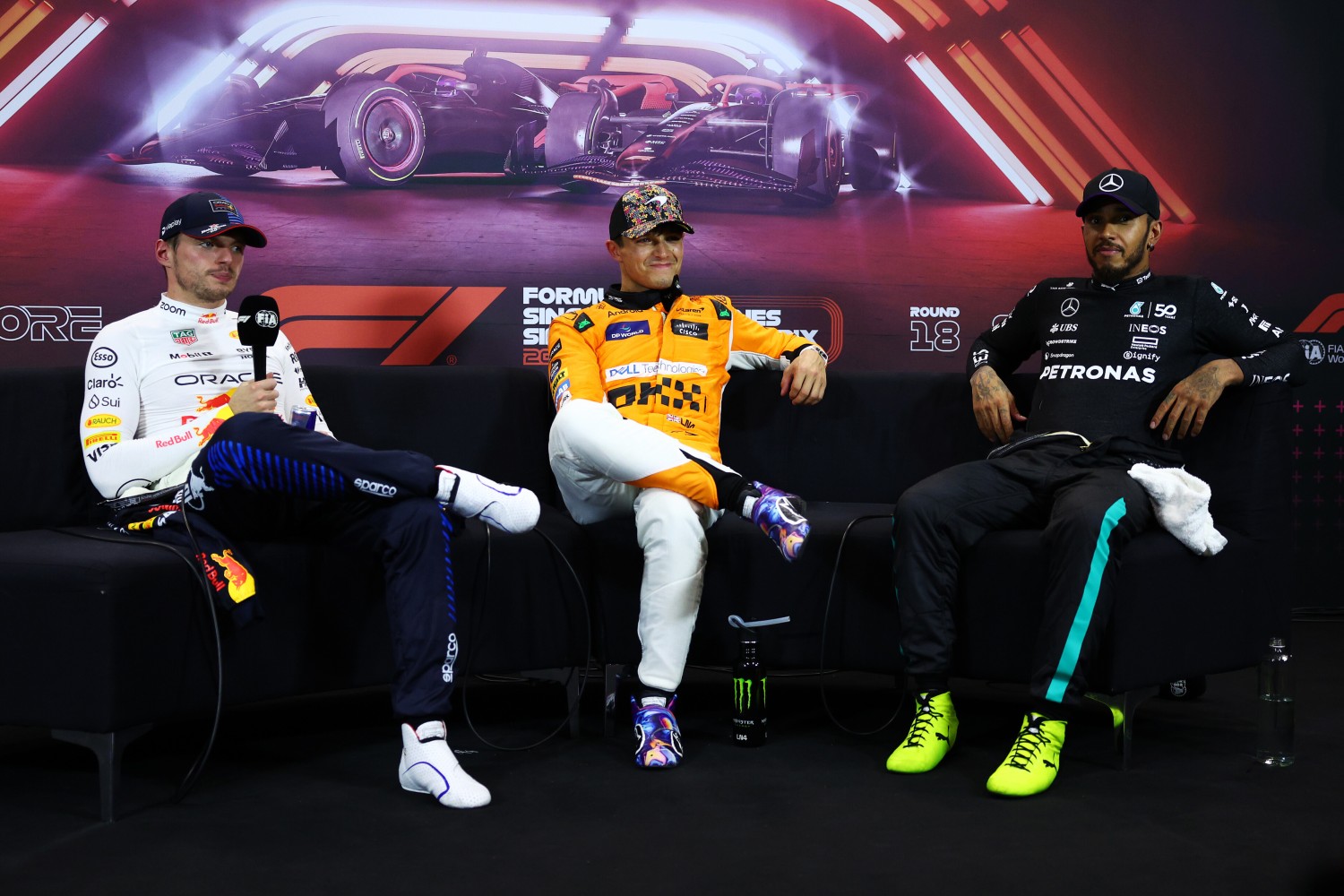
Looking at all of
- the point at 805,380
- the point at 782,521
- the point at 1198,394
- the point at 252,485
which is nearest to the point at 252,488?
the point at 252,485

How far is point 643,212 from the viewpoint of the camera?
304 cm

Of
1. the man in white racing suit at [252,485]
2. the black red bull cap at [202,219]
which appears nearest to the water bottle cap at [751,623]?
the man in white racing suit at [252,485]

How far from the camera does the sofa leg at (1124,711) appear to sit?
245 cm

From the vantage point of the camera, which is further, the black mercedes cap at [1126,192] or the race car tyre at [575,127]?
the race car tyre at [575,127]

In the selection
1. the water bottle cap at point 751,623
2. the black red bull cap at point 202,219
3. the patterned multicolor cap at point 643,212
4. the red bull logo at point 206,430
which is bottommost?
the water bottle cap at point 751,623

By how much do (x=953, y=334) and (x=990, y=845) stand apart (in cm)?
238

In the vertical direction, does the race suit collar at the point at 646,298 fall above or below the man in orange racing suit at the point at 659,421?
above

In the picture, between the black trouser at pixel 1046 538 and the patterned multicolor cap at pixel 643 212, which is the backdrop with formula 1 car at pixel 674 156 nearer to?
the patterned multicolor cap at pixel 643 212

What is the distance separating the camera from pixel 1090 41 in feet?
13.8

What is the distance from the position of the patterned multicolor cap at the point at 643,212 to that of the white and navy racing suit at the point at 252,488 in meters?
0.95

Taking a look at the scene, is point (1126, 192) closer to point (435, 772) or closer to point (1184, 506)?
point (1184, 506)

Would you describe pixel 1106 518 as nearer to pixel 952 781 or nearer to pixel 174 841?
pixel 952 781

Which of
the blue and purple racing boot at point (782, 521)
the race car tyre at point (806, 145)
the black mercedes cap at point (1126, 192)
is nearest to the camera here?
the blue and purple racing boot at point (782, 521)

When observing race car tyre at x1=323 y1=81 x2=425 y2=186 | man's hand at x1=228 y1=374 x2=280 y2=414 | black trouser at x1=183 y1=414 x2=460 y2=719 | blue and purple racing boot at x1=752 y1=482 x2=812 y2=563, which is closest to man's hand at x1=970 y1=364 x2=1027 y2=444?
blue and purple racing boot at x1=752 y1=482 x2=812 y2=563
